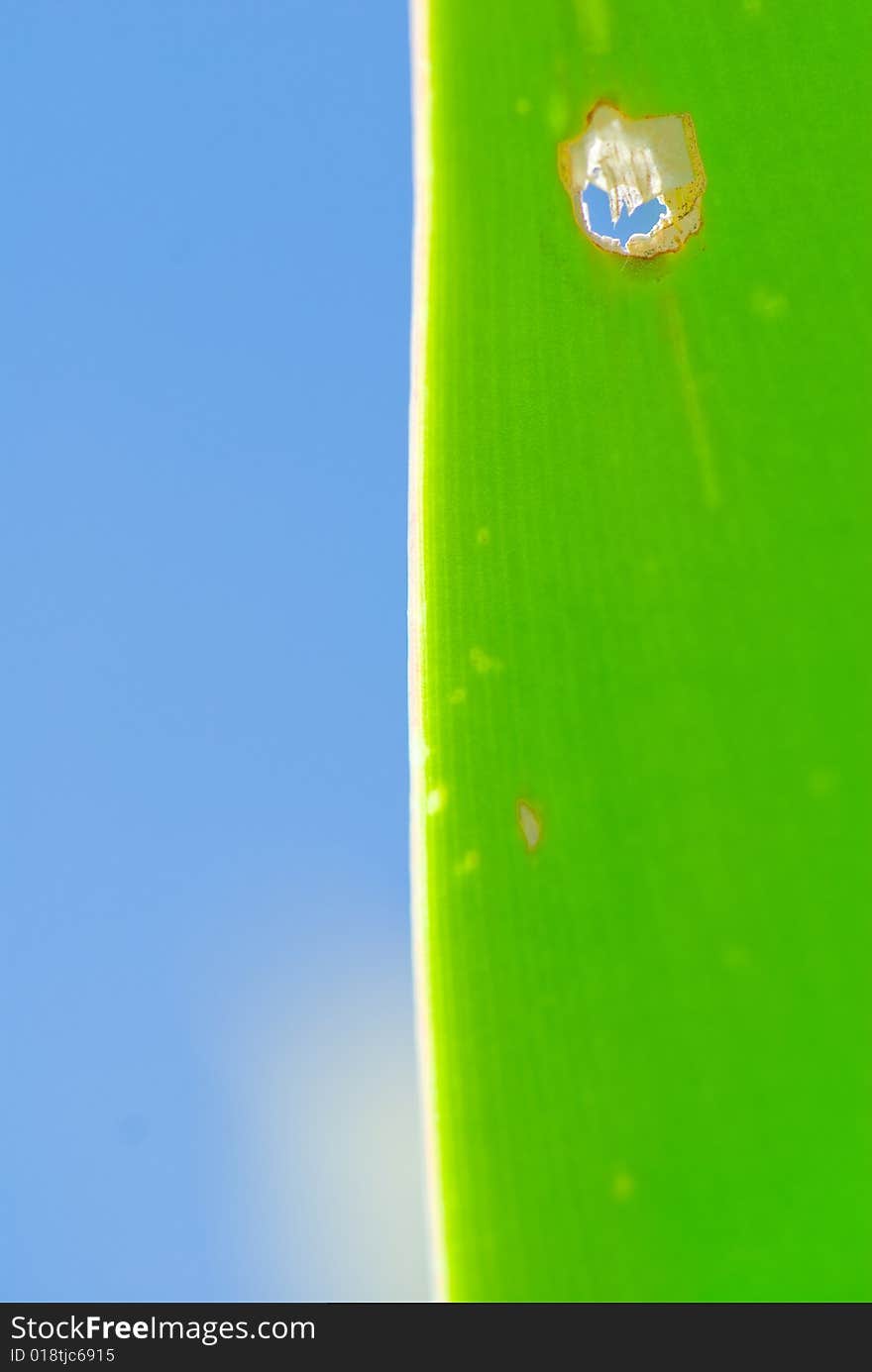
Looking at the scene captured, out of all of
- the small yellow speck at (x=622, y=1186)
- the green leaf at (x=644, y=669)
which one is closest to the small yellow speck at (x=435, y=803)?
the green leaf at (x=644, y=669)

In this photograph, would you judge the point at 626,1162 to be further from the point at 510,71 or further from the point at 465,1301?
the point at 510,71

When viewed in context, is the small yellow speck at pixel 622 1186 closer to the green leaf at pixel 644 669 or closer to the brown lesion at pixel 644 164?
the green leaf at pixel 644 669

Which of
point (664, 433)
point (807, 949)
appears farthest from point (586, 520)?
point (807, 949)

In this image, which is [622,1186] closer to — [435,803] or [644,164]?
[435,803]

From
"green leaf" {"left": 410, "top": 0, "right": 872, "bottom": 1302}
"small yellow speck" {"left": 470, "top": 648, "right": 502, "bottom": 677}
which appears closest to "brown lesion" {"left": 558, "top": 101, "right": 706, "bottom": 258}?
"green leaf" {"left": 410, "top": 0, "right": 872, "bottom": 1302}
